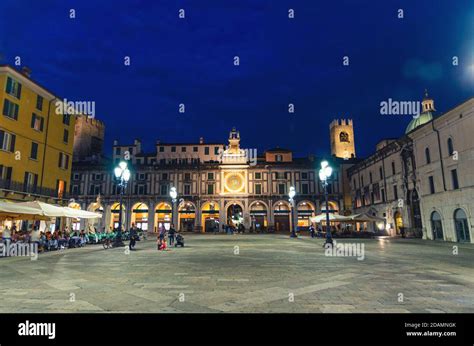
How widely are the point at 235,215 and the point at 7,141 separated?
118 feet

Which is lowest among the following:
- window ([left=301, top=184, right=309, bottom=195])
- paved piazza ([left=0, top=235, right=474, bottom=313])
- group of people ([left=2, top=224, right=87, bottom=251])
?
paved piazza ([left=0, top=235, right=474, bottom=313])

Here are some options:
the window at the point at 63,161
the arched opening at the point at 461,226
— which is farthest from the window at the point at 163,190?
the arched opening at the point at 461,226

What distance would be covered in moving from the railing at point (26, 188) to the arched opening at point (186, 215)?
24.4 meters

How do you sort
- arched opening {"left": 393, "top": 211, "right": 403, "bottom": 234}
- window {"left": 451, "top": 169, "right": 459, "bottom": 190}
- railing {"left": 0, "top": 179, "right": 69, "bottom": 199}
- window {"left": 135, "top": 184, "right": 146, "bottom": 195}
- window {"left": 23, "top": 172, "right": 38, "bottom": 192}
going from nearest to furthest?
railing {"left": 0, "top": 179, "right": 69, "bottom": 199}
window {"left": 451, "top": 169, "right": 459, "bottom": 190}
window {"left": 23, "top": 172, "right": 38, "bottom": 192}
arched opening {"left": 393, "top": 211, "right": 403, "bottom": 234}
window {"left": 135, "top": 184, "right": 146, "bottom": 195}

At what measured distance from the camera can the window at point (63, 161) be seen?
1244 inches

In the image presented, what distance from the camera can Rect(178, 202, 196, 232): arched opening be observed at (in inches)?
2096

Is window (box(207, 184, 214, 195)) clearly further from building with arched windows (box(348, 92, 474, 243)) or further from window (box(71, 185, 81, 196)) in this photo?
building with arched windows (box(348, 92, 474, 243))

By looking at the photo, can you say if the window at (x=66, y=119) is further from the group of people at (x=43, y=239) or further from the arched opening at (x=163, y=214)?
the arched opening at (x=163, y=214)

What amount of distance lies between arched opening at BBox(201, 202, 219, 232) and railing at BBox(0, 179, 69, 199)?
85.5ft

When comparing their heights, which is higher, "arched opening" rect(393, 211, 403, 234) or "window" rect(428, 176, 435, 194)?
"window" rect(428, 176, 435, 194)

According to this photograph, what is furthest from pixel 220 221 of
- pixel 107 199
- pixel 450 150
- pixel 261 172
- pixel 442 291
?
pixel 442 291

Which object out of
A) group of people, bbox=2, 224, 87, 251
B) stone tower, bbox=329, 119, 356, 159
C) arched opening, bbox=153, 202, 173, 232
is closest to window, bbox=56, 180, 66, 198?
group of people, bbox=2, 224, 87, 251

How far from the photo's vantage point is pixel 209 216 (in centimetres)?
5356
